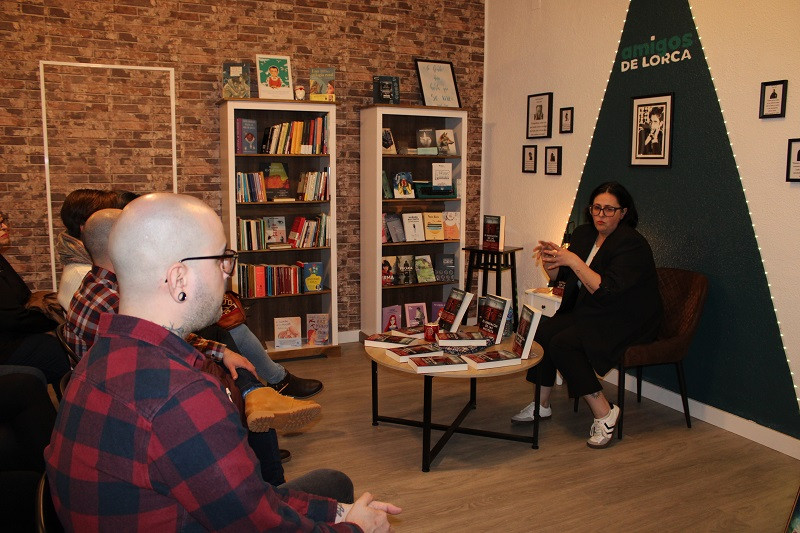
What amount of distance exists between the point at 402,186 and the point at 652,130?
2.30m

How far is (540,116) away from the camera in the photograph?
5.89m

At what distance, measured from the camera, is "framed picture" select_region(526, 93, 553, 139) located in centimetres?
578

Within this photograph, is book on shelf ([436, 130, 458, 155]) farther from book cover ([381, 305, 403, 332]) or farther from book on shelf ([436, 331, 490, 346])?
book on shelf ([436, 331, 490, 346])

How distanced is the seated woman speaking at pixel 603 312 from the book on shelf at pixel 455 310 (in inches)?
22.0

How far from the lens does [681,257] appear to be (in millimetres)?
4555

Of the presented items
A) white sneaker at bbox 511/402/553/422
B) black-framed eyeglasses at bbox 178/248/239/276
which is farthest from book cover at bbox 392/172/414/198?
black-framed eyeglasses at bbox 178/248/239/276

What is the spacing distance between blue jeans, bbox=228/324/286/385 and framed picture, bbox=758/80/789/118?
3.44m

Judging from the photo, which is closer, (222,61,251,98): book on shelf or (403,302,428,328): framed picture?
(222,61,251,98): book on shelf

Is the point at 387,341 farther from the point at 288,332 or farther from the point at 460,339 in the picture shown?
the point at 288,332

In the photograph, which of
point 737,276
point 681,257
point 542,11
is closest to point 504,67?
point 542,11

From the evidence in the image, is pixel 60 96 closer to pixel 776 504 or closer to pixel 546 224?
pixel 546 224

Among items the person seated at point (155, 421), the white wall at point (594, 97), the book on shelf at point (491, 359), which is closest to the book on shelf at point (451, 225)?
the white wall at point (594, 97)

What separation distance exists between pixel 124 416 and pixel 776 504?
3.25 m

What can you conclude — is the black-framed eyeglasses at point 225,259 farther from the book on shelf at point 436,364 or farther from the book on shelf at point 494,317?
the book on shelf at point 494,317
